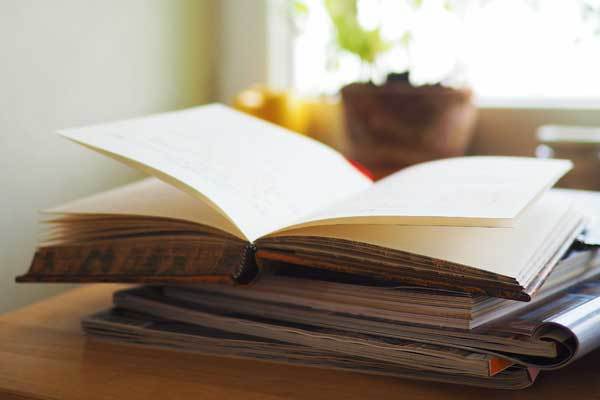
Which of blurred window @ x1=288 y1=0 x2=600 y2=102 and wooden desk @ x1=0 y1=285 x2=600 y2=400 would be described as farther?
blurred window @ x1=288 y1=0 x2=600 y2=102

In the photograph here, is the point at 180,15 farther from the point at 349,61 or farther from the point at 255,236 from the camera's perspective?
the point at 255,236

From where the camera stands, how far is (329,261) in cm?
51

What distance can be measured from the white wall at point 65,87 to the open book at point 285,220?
13.4 inches

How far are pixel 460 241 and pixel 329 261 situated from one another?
0.31 feet

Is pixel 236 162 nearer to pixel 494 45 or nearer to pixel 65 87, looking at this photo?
pixel 65 87

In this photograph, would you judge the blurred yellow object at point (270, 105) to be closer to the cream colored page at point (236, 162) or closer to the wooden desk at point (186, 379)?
the cream colored page at point (236, 162)

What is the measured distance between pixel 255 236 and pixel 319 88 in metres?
1.06

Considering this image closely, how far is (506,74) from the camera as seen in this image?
1.42m

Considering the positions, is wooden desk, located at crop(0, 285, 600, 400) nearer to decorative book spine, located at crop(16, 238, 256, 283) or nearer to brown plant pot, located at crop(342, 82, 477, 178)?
decorative book spine, located at crop(16, 238, 256, 283)

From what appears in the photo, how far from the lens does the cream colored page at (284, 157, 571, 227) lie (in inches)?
18.8

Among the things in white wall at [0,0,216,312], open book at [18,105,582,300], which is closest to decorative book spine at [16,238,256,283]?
open book at [18,105,582,300]

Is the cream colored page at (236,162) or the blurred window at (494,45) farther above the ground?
the blurred window at (494,45)

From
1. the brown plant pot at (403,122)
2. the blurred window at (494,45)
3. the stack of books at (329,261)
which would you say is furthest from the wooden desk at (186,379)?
the blurred window at (494,45)

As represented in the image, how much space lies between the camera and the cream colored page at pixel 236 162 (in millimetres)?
559
